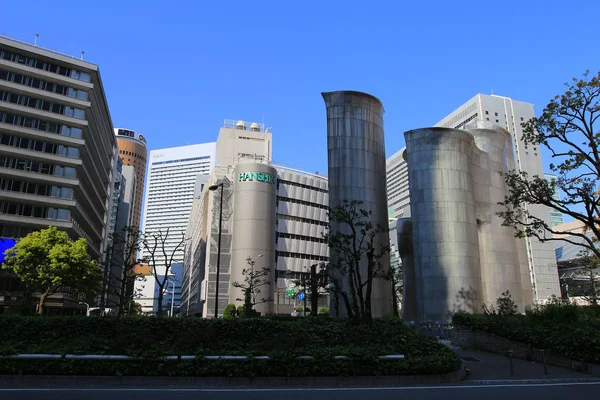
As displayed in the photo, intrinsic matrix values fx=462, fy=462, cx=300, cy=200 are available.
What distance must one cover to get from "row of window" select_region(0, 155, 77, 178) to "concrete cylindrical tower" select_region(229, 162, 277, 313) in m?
29.5

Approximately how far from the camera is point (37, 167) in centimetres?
6094

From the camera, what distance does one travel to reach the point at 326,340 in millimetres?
17531

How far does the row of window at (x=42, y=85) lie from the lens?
61.4 metres

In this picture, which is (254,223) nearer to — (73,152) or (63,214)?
(63,214)

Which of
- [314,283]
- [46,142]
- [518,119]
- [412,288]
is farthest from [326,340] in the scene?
[518,119]

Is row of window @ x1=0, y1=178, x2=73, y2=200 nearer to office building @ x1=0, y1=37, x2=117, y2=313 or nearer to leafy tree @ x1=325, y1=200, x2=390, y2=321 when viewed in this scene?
office building @ x1=0, y1=37, x2=117, y2=313

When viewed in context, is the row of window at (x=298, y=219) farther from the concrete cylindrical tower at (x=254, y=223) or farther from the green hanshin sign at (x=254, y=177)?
the green hanshin sign at (x=254, y=177)

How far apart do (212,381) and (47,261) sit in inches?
1582

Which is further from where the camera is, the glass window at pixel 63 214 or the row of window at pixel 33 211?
the glass window at pixel 63 214

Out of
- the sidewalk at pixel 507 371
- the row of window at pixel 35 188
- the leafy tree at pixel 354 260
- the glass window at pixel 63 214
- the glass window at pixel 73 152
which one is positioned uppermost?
the glass window at pixel 73 152

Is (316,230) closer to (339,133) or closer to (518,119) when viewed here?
(339,133)

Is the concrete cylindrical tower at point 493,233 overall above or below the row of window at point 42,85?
below

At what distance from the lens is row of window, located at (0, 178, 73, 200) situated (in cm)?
5850

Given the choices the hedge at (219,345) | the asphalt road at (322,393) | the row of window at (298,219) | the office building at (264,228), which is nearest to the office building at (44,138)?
the office building at (264,228)
